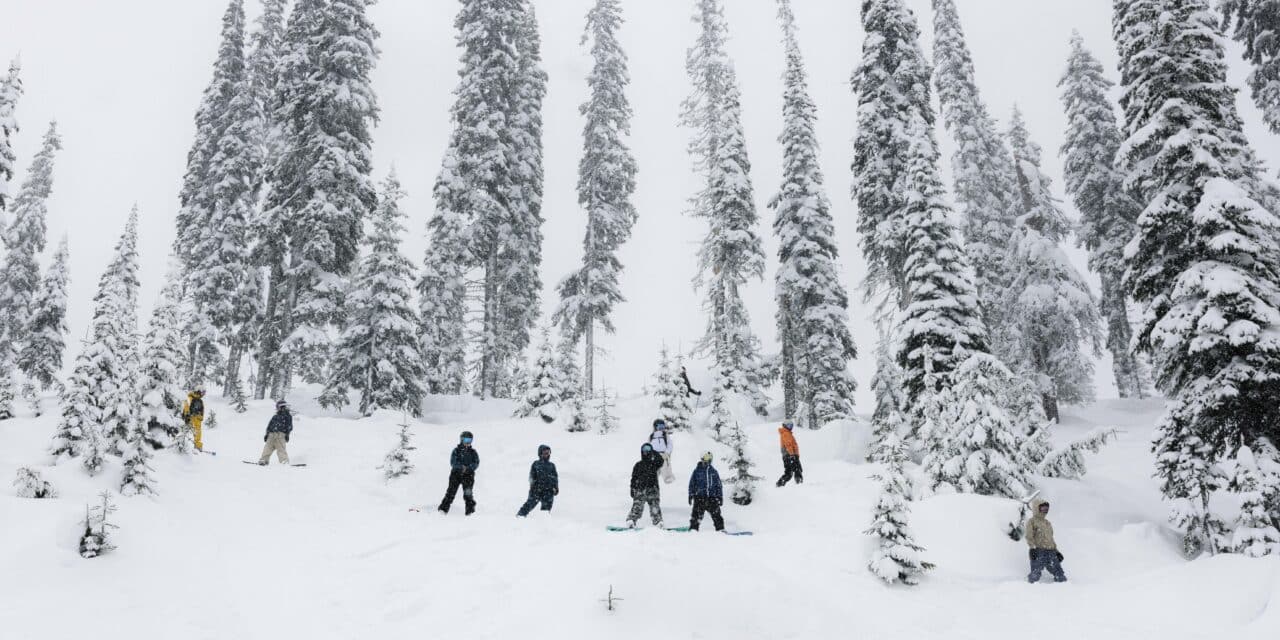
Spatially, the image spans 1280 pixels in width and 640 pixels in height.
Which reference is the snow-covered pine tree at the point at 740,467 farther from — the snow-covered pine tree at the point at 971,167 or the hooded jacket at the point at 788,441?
the snow-covered pine tree at the point at 971,167

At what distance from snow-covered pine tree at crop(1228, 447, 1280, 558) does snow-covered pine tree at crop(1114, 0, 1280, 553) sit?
590mm

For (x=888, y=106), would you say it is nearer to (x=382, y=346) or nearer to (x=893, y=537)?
(x=893, y=537)

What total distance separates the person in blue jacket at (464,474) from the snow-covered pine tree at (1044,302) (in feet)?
77.9

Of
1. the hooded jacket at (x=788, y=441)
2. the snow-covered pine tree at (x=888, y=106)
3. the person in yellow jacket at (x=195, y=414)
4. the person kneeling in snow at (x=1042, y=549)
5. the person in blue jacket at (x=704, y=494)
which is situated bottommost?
the person kneeling in snow at (x=1042, y=549)

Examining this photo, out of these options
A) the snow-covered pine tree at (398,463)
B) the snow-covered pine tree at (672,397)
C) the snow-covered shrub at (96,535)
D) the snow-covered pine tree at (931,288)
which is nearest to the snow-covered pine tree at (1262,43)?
the snow-covered pine tree at (931,288)

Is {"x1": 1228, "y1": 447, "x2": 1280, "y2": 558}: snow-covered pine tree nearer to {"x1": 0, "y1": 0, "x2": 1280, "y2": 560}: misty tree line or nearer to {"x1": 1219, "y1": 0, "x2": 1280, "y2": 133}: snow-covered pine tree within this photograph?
{"x1": 0, "y1": 0, "x2": 1280, "y2": 560}: misty tree line

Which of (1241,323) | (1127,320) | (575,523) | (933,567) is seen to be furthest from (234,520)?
(1127,320)

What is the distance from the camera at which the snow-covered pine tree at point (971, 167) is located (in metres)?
30.7

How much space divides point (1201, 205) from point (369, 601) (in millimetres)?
15023

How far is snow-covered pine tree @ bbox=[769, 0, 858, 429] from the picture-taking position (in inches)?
1083

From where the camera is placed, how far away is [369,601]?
8211 mm

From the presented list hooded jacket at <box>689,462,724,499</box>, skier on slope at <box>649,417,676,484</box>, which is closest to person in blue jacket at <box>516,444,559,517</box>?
hooded jacket at <box>689,462,724,499</box>

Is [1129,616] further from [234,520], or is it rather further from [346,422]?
[346,422]

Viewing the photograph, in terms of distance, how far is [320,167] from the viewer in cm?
2427
